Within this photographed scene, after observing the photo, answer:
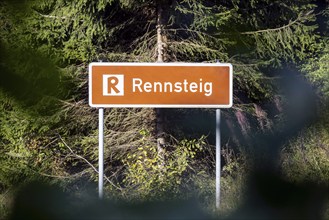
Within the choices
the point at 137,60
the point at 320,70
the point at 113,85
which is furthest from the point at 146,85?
the point at 320,70

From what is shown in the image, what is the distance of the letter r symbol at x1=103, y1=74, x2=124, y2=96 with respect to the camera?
23.5ft

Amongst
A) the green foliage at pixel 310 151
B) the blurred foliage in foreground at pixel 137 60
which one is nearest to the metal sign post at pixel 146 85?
the green foliage at pixel 310 151

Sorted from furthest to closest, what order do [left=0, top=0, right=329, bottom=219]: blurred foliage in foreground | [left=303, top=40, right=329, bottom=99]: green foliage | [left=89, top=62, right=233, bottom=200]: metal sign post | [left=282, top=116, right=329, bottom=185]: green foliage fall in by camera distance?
[left=303, top=40, right=329, bottom=99]: green foliage
[left=0, top=0, right=329, bottom=219]: blurred foliage in foreground
[left=282, top=116, right=329, bottom=185]: green foliage
[left=89, top=62, right=233, bottom=200]: metal sign post

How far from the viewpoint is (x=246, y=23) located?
1137 centimetres

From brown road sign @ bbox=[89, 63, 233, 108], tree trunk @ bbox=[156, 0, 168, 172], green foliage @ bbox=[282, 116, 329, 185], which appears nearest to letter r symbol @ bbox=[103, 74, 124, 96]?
brown road sign @ bbox=[89, 63, 233, 108]

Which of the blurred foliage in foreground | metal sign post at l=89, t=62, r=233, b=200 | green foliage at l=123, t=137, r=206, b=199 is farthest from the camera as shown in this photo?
the blurred foliage in foreground

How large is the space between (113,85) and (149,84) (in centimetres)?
38

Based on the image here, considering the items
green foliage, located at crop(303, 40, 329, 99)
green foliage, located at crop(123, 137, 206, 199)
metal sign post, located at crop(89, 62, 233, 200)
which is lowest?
green foliage, located at crop(123, 137, 206, 199)

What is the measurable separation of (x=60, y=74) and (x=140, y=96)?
161 inches

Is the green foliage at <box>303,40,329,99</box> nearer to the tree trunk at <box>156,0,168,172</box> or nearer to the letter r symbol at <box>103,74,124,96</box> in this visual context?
the tree trunk at <box>156,0,168,172</box>

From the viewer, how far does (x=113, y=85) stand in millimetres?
7199

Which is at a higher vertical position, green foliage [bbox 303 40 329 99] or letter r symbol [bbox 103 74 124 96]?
green foliage [bbox 303 40 329 99]

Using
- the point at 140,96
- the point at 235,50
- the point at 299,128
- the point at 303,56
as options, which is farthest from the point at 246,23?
the point at 140,96

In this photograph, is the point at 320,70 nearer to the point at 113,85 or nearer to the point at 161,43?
the point at 161,43
